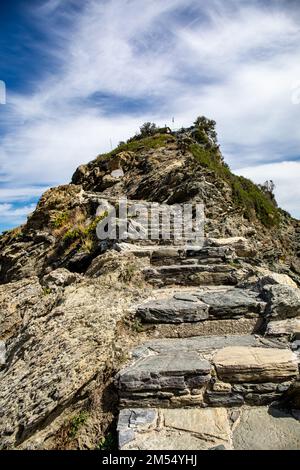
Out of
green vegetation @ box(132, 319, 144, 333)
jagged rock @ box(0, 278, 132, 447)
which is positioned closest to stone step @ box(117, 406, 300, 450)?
jagged rock @ box(0, 278, 132, 447)

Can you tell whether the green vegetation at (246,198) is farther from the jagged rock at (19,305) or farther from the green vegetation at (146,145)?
the jagged rock at (19,305)

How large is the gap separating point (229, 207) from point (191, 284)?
723cm

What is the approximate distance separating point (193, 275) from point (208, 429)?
4.02m

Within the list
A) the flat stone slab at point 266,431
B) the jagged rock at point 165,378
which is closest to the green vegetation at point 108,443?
the jagged rock at point 165,378

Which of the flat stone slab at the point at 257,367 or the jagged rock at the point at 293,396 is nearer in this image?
the jagged rock at the point at 293,396

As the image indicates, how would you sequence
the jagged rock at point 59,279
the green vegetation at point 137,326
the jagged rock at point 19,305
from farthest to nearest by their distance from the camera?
the jagged rock at point 59,279 < the jagged rock at point 19,305 < the green vegetation at point 137,326

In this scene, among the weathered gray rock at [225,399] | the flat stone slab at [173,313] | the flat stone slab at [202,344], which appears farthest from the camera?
the flat stone slab at [173,313]

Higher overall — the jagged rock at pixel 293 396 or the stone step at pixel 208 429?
the jagged rock at pixel 293 396

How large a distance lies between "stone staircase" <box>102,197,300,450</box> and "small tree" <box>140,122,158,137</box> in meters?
23.5

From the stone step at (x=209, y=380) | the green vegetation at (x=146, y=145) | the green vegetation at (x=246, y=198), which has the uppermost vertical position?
the green vegetation at (x=146, y=145)

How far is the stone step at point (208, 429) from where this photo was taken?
3.35m

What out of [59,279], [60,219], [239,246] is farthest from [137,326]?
[60,219]

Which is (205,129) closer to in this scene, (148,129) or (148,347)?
(148,129)
